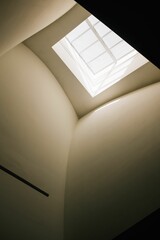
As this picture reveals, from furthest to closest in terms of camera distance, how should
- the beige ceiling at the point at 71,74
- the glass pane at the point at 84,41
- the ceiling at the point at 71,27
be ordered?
the glass pane at the point at 84,41 < the beige ceiling at the point at 71,74 < the ceiling at the point at 71,27

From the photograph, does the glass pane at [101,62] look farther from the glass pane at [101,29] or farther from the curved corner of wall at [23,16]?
the curved corner of wall at [23,16]

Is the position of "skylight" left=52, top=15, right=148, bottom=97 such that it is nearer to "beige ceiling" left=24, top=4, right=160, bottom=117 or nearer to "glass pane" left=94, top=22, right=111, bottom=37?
"glass pane" left=94, top=22, right=111, bottom=37

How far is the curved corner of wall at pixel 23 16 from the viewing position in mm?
4711

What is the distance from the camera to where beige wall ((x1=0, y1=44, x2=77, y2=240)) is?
555cm

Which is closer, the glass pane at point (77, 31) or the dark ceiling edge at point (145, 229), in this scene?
the dark ceiling edge at point (145, 229)

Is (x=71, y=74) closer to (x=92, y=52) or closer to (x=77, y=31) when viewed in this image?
(x=92, y=52)

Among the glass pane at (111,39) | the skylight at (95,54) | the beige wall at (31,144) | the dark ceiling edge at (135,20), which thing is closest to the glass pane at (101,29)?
the skylight at (95,54)

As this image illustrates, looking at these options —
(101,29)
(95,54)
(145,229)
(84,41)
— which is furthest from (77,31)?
(145,229)

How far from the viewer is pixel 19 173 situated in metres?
5.93

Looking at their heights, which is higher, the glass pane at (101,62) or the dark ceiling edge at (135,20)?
the dark ceiling edge at (135,20)

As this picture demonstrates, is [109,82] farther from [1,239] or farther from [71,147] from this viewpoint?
[1,239]

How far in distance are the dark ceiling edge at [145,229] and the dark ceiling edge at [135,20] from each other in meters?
2.66

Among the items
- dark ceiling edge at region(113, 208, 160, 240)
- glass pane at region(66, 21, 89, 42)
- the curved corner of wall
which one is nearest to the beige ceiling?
glass pane at region(66, 21, 89, 42)

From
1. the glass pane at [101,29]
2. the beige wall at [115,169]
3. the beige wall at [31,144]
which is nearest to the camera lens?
the beige wall at [115,169]
